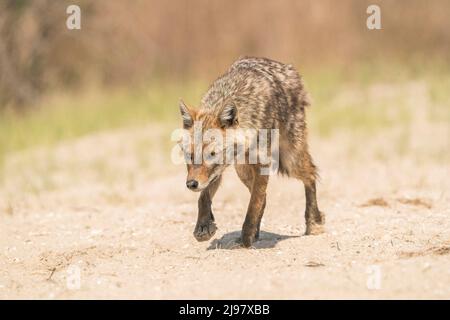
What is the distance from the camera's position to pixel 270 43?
1856 centimetres

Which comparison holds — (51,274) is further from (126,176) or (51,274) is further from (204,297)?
(126,176)

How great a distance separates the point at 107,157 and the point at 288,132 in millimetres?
6553

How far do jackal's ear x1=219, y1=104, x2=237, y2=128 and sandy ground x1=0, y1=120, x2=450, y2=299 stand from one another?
3.94 feet

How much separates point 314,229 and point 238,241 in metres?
0.95

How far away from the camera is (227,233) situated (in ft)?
28.4

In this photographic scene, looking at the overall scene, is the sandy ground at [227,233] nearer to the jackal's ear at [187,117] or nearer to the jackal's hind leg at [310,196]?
the jackal's hind leg at [310,196]

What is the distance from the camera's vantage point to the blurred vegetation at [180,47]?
1783cm

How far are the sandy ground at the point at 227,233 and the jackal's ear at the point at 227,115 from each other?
1.20 m

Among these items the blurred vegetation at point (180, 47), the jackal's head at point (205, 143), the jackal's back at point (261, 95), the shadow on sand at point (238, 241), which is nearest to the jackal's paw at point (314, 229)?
the shadow on sand at point (238, 241)

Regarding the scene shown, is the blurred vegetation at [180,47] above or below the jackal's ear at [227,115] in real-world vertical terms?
above

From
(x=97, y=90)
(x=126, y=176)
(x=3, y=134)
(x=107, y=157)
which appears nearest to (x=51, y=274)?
(x=126, y=176)

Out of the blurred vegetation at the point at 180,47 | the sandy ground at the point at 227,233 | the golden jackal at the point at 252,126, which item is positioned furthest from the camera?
the blurred vegetation at the point at 180,47

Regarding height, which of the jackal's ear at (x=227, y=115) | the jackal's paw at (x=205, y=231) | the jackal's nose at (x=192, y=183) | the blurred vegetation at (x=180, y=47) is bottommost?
the jackal's paw at (x=205, y=231)
